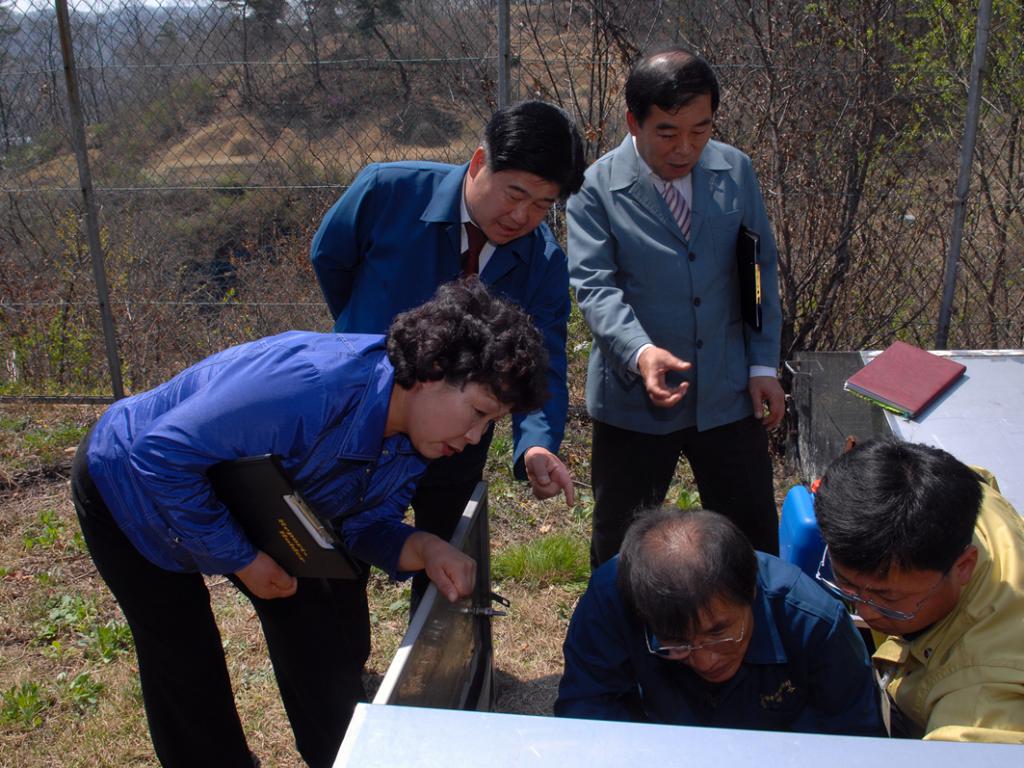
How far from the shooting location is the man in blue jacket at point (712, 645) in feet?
5.78

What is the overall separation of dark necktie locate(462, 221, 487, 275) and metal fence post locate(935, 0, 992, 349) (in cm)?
266

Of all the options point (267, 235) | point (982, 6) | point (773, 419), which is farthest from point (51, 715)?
point (982, 6)

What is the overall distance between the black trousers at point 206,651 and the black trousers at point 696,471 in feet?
2.77

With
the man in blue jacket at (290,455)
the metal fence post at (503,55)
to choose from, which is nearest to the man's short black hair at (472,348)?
the man in blue jacket at (290,455)

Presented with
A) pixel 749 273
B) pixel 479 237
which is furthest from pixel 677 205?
pixel 479 237

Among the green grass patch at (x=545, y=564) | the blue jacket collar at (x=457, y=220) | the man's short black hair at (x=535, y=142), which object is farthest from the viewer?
the green grass patch at (x=545, y=564)

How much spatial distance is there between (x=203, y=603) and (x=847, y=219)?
3.51m

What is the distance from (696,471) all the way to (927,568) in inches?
49.7

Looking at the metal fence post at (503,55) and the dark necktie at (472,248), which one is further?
the metal fence post at (503,55)

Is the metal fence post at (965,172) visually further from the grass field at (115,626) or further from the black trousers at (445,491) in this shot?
the black trousers at (445,491)

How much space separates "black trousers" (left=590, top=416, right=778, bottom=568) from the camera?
283 centimetres

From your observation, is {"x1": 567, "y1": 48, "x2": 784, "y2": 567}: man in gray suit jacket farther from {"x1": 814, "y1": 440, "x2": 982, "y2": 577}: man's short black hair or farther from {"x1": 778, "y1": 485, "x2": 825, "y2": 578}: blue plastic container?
{"x1": 814, "y1": 440, "x2": 982, "y2": 577}: man's short black hair

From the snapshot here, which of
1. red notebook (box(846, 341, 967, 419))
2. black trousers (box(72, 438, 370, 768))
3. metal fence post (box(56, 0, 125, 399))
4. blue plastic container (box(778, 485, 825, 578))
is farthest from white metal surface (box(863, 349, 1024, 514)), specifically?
metal fence post (box(56, 0, 125, 399))

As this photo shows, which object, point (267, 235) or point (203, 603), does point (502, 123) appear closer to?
point (203, 603)
